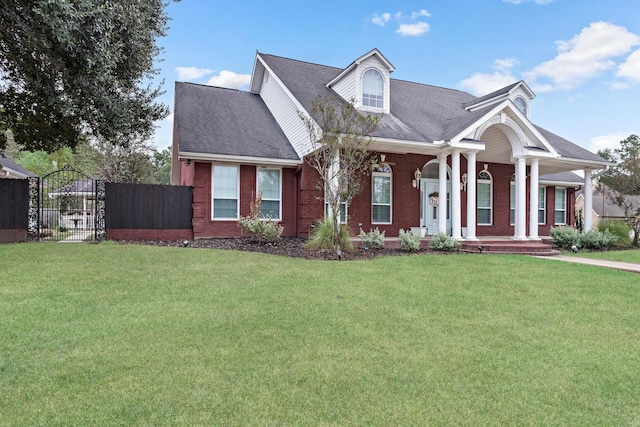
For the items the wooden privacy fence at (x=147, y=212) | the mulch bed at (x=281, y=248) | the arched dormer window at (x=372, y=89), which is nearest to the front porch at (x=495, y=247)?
the mulch bed at (x=281, y=248)

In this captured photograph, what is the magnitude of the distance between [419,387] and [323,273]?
173 inches

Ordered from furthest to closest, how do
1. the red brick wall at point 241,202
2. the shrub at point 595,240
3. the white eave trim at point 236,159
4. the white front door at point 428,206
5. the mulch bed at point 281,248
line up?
1. the white front door at point 428,206
2. the shrub at point 595,240
3. the red brick wall at point 241,202
4. the white eave trim at point 236,159
5. the mulch bed at point 281,248

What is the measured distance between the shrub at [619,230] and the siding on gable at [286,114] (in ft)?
39.9

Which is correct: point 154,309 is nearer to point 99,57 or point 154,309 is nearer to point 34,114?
point 99,57

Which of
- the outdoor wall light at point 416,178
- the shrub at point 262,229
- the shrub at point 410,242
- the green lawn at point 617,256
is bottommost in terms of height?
the green lawn at point 617,256

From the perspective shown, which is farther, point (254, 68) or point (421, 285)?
point (254, 68)

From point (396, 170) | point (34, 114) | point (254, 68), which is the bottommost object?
point (396, 170)

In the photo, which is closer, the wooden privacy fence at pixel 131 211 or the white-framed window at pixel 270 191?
the wooden privacy fence at pixel 131 211

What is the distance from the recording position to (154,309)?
498 centimetres

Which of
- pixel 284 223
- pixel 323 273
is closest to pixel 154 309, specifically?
pixel 323 273

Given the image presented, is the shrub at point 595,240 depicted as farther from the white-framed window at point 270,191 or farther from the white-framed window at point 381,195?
the white-framed window at point 270,191

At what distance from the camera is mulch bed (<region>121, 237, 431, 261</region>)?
32.1 ft

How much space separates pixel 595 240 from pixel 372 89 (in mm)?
9813

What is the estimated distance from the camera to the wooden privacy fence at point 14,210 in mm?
11461
